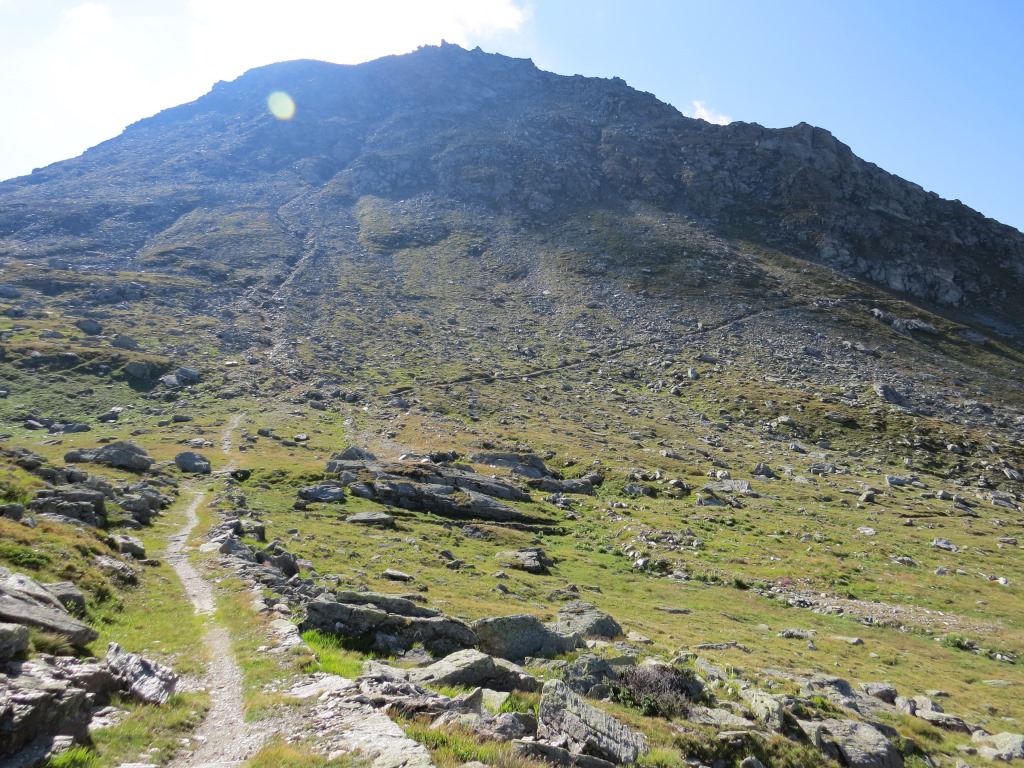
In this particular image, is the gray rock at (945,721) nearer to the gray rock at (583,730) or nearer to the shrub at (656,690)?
the shrub at (656,690)

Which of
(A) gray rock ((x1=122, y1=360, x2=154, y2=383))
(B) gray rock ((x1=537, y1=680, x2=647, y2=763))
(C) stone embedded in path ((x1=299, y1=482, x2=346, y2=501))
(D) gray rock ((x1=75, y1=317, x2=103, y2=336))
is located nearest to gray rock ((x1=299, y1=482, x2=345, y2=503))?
(C) stone embedded in path ((x1=299, y1=482, x2=346, y2=501))

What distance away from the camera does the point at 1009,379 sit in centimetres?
12525

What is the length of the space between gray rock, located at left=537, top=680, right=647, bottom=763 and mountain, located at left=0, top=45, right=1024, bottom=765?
301mm

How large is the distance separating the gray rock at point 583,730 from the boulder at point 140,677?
8.27 metres

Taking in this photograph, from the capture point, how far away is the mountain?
20594mm

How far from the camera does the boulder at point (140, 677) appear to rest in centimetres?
1214

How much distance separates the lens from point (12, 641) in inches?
414

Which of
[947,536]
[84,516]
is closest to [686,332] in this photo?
[947,536]

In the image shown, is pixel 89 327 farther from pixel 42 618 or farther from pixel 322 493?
pixel 42 618

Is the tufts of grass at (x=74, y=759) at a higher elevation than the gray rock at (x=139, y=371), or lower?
higher

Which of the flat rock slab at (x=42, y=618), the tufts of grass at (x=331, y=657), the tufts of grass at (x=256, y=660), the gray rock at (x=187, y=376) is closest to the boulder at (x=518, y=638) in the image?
the tufts of grass at (x=331, y=657)

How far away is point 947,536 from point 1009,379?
10048cm

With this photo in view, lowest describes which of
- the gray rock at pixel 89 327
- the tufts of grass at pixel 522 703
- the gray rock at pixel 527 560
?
the gray rock at pixel 527 560

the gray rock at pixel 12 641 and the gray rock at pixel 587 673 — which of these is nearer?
the gray rock at pixel 12 641
